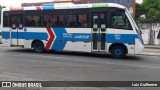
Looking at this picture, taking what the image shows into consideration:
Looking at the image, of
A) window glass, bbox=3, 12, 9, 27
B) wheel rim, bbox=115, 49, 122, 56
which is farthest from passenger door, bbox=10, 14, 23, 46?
wheel rim, bbox=115, 49, 122, 56

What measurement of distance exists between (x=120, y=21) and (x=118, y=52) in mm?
1653

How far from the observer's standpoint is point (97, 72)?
11883 millimetres

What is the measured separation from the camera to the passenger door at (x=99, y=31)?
57.3 ft

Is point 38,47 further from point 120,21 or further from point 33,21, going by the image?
point 120,21

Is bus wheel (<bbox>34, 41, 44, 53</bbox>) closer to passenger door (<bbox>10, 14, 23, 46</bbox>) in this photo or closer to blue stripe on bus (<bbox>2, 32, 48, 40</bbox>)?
blue stripe on bus (<bbox>2, 32, 48, 40</bbox>)

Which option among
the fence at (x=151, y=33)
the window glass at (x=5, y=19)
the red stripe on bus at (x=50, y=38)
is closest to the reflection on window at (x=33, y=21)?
the red stripe on bus at (x=50, y=38)

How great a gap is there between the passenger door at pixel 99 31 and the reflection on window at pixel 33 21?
3965 millimetres

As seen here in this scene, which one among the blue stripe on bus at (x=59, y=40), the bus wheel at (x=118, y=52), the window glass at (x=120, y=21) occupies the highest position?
the window glass at (x=120, y=21)

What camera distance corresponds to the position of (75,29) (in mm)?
18531

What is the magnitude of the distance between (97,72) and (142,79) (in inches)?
79.2

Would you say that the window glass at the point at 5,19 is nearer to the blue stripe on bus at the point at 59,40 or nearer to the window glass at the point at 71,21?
the blue stripe on bus at the point at 59,40

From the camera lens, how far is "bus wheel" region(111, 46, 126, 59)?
17234mm

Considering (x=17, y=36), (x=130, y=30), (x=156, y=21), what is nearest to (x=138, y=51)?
(x=130, y=30)

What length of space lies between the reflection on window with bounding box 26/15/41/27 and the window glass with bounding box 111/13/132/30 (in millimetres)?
5061
